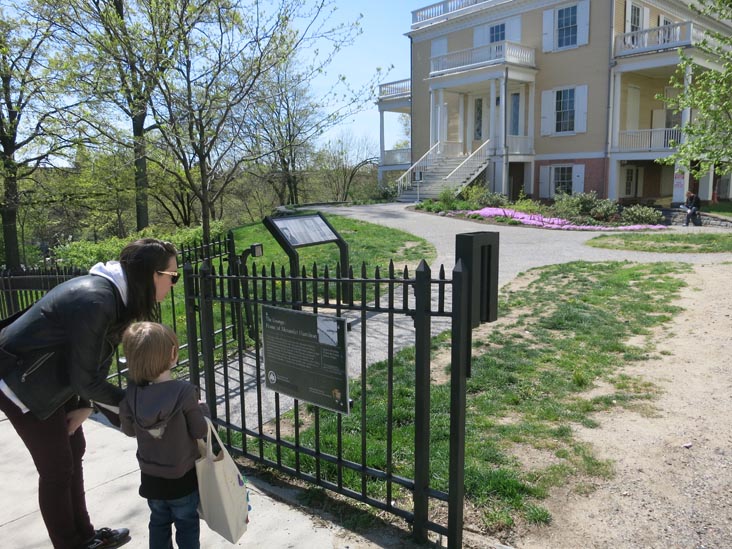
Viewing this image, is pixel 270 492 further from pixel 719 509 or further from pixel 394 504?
pixel 719 509

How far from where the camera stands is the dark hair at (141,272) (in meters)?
2.59

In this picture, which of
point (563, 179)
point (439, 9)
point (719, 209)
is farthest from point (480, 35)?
point (719, 209)

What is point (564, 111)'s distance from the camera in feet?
82.2

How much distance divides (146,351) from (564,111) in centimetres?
2573

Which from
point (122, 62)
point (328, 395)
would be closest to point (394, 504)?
point (328, 395)

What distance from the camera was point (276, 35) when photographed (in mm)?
8766

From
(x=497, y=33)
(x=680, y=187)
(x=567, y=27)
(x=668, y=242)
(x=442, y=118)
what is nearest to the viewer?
(x=668, y=242)

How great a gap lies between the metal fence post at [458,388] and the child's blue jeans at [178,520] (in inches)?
49.2

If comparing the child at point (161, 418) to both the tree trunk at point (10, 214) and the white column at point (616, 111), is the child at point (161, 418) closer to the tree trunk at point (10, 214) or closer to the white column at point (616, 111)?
the tree trunk at point (10, 214)

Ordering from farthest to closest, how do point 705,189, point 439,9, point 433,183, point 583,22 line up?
1. point 439,9
2. point 433,183
3. point 705,189
4. point 583,22

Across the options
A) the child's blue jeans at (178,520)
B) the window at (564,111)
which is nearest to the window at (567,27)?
the window at (564,111)

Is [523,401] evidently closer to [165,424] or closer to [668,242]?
[165,424]

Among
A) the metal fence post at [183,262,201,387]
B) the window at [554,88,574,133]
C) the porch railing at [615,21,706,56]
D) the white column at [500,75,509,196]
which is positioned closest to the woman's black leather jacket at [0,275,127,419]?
the metal fence post at [183,262,201,387]

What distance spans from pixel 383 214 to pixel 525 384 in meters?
16.3
